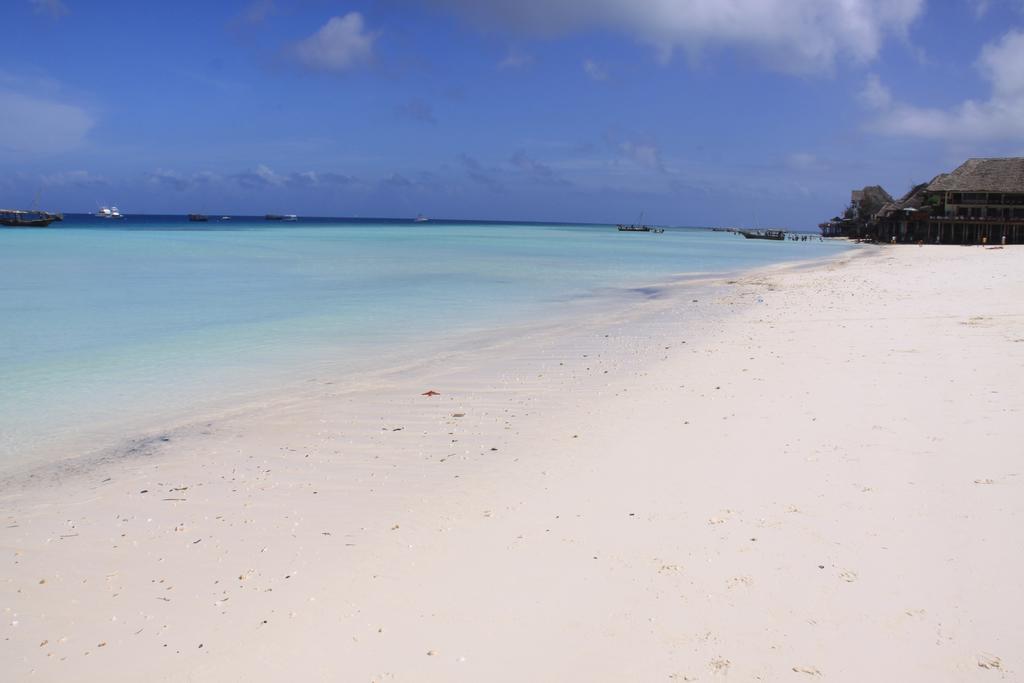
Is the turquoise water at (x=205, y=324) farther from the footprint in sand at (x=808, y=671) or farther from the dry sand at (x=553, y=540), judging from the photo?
the footprint in sand at (x=808, y=671)

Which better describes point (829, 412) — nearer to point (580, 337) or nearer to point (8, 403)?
point (580, 337)

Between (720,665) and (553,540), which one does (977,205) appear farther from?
(720,665)

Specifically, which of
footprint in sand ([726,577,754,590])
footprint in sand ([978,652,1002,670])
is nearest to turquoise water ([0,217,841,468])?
footprint in sand ([726,577,754,590])

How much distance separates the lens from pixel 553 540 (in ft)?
13.0

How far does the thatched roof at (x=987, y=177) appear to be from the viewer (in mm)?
48594

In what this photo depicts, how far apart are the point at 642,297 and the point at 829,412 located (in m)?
12.9

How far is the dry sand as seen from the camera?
2982mm

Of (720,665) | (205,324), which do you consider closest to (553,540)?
(720,665)

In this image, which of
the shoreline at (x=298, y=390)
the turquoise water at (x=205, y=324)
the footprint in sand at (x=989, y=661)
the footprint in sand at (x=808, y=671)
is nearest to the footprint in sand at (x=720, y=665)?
the footprint in sand at (x=808, y=671)

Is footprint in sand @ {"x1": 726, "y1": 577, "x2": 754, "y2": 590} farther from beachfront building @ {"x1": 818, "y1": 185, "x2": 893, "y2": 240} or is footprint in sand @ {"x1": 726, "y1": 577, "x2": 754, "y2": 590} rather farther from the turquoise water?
beachfront building @ {"x1": 818, "y1": 185, "x2": 893, "y2": 240}

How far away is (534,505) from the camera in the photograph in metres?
4.47

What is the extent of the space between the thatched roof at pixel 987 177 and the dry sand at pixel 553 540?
52259mm

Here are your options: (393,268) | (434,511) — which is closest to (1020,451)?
(434,511)

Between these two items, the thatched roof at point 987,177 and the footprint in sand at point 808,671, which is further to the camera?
the thatched roof at point 987,177
